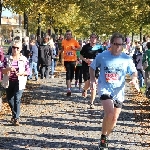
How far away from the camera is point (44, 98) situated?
1343cm

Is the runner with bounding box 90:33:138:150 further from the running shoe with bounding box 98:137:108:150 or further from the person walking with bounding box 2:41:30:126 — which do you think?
the person walking with bounding box 2:41:30:126

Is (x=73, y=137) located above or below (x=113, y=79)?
below

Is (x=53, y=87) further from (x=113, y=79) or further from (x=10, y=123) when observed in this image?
(x=113, y=79)

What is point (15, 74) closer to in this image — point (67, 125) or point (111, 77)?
point (67, 125)

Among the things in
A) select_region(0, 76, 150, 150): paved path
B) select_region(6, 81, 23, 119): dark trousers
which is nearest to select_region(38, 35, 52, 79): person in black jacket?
select_region(0, 76, 150, 150): paved path

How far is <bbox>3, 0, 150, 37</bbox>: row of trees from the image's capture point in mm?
21453

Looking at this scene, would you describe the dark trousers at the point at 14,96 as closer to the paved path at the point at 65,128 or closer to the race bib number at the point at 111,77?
the paved path at the point at 65,128

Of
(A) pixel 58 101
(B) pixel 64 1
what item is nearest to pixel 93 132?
(A) pixel 58 101

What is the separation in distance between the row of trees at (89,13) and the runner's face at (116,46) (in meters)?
9.64

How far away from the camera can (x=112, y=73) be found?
23.3ft

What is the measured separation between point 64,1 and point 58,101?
964 centimetres

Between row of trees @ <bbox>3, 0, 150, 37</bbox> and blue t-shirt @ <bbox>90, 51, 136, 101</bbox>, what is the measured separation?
9622mm

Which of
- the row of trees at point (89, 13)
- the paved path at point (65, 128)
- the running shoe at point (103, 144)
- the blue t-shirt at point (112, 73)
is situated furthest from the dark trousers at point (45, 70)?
the running shoe at point (103, 144)

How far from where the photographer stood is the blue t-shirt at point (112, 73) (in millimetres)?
7125
